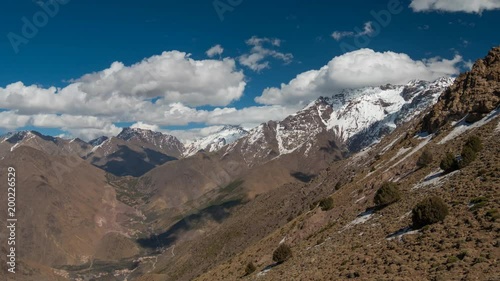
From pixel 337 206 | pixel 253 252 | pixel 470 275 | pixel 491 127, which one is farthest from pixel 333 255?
pixel 253 252

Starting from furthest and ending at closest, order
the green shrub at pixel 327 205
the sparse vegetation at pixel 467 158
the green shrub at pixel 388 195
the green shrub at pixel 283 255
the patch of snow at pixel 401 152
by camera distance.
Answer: the patch of snow at pixel 401 152, the green shrub at pixel 327 205, the green shrub at pixel 283 255, the green shrub at pixel 388 195, the sparse vegetation at pixel 467 158

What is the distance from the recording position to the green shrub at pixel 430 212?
38.1 meters

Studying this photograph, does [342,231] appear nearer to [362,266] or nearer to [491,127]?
Answer: [362,266]

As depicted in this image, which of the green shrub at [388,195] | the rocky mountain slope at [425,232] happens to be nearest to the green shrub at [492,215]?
the rocky mountain slope at [425,232]

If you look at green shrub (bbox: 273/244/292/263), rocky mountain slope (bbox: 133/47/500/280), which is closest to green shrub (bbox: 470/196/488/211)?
rocky mountain slope (bbox: 133/47/500/280)

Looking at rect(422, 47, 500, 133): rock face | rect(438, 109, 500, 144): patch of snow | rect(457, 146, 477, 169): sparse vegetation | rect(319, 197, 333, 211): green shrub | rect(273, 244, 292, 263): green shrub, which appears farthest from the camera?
rect(319, 197, 333, 211): green shrub

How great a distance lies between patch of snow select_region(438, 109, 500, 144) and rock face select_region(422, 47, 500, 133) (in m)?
1.95

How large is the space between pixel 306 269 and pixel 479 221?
19667mm

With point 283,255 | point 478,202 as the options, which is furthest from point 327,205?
point 478,202

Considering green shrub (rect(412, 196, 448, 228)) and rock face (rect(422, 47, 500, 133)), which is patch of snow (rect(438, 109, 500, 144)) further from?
green shrub (rect(412, 196, 448, 228))

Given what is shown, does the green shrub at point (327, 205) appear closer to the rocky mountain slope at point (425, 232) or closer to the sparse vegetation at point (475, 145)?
the rocky mountain slope at point (425, 232)

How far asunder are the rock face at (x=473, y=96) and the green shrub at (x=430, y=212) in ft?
131

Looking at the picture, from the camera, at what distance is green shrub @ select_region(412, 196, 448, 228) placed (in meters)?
38.1

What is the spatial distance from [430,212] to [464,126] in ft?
141
